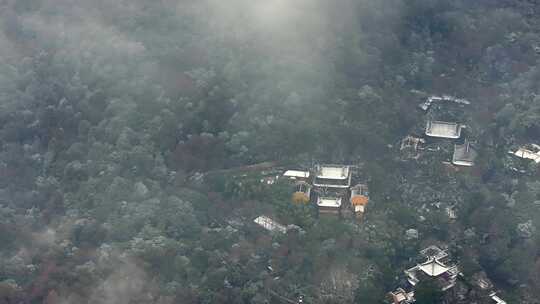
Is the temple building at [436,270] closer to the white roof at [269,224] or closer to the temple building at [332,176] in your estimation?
the temple building at [332,176]

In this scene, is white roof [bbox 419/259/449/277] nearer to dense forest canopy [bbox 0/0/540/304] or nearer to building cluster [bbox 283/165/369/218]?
dense forest canopy [bbox 0/0/540/304]

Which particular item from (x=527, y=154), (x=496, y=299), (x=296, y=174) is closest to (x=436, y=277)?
(x=496, y=299)

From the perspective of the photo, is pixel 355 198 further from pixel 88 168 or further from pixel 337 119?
pixel 88 168

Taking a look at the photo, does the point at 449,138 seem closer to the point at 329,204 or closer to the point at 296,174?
the point at 329,204

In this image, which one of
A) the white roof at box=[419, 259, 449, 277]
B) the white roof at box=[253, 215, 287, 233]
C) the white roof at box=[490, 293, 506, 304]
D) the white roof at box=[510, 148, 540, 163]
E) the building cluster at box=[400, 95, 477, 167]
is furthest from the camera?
the building cluster at box=[400, 95, 477, 167]

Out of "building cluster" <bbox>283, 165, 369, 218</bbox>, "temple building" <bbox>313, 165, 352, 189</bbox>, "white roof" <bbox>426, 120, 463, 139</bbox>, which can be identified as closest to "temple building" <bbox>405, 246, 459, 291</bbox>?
"building cluster" <bbox>283, 165, 369, 218</bbox>

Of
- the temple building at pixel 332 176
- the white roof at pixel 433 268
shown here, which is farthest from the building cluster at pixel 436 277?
the temple building at pixel 332 176
